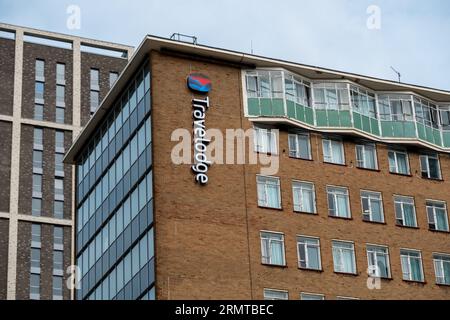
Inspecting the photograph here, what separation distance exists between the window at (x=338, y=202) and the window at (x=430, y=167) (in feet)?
20.3

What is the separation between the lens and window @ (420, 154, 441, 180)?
208 ft

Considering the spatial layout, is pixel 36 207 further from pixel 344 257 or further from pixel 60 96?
pixel 344 257

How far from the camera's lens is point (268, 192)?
57531 millimetres

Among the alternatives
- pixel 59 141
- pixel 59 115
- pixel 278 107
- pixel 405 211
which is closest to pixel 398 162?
pixel 405 211

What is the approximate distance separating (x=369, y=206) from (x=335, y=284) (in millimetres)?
5907

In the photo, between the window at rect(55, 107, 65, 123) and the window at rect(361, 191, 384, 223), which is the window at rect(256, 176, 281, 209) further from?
the window at rect(55, 107, 65, 123)

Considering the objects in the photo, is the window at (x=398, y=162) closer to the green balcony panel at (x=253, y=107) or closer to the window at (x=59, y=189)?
the green balcony panel at (x=253, y=107)

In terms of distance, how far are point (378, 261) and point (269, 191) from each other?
7.42 metres

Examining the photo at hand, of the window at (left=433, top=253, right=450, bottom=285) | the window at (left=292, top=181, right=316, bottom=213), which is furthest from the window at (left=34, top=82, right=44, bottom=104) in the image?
the window at (left=433, top=253, right=450, bottom=285)

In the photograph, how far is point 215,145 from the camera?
185ft

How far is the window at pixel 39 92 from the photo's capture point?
4400 inches

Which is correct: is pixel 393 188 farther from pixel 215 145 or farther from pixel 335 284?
pixel 215 145

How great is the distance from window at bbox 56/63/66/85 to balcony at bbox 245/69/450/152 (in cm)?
5563
